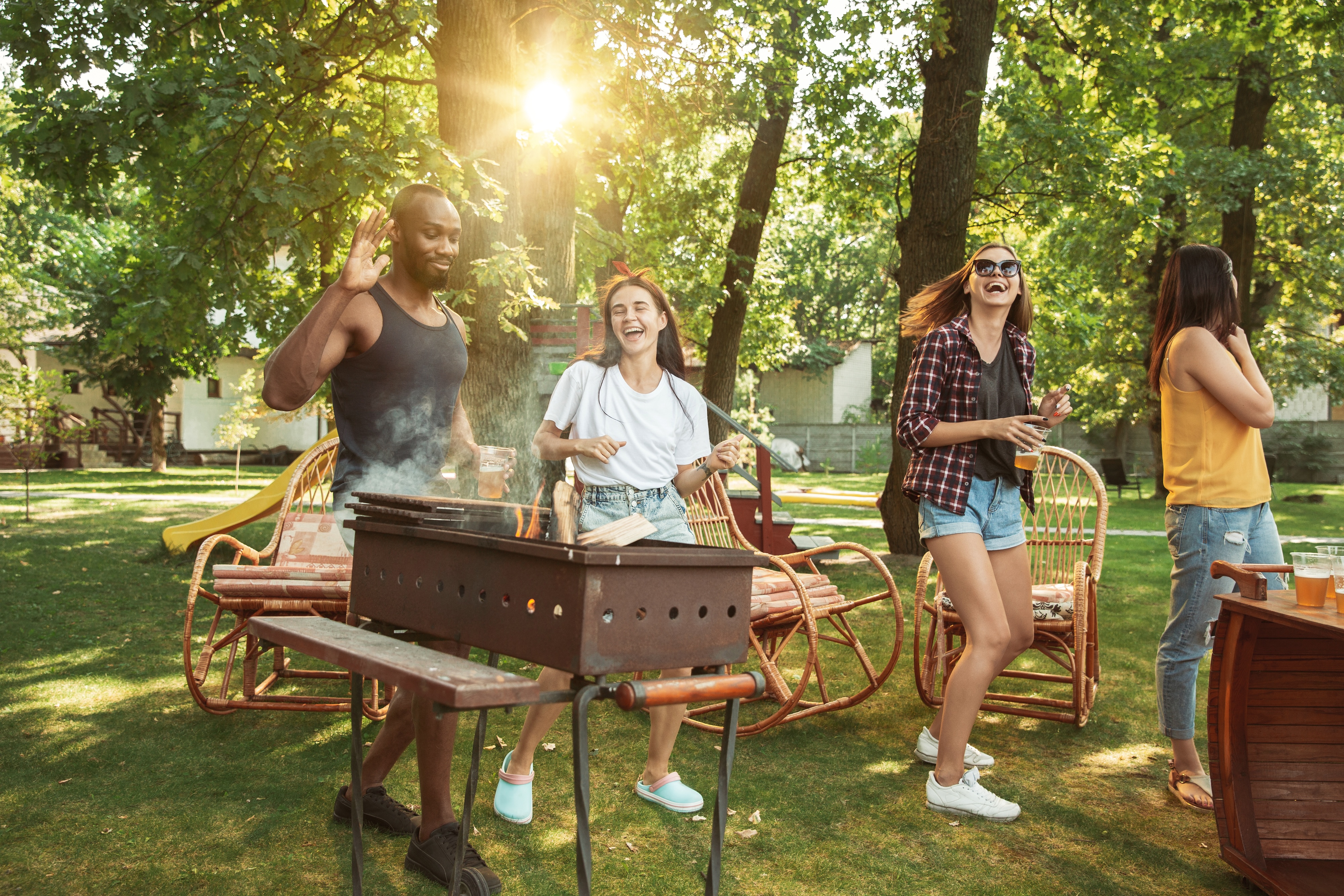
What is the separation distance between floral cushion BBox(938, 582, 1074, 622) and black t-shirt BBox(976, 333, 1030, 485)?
3.06 feet

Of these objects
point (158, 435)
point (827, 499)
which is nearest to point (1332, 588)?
point (827, 499)

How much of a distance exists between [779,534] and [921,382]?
542 cm

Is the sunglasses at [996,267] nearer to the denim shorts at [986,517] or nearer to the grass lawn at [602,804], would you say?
the denim shorts at [986,517]

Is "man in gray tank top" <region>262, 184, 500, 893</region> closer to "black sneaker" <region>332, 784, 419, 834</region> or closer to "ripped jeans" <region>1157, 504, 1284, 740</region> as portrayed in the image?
"black sneaker" <region>332, 784, 419, 834</region>

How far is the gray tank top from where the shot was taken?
2.88m

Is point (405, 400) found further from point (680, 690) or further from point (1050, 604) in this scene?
point (1050, 604)

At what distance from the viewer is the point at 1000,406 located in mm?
3371

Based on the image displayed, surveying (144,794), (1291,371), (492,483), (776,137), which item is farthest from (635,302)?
(1291,371)

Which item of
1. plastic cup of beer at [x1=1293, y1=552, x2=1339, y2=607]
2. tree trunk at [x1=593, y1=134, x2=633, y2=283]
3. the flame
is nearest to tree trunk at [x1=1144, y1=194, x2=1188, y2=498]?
tree trunk at [x1=593, y1=134, x2=633, y2=283]

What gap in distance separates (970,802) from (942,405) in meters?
1.43

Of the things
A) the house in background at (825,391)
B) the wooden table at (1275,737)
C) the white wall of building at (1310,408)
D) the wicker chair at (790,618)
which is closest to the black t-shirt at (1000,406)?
the wooden table at (1275,737)

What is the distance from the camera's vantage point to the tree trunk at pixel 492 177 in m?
6.05

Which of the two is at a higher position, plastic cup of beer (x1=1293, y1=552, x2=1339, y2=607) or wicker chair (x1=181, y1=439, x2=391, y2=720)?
plastic cup of beer (x1=1293, y1=552, x2=1339, y2=607)

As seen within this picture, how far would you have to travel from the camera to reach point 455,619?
2270mm
